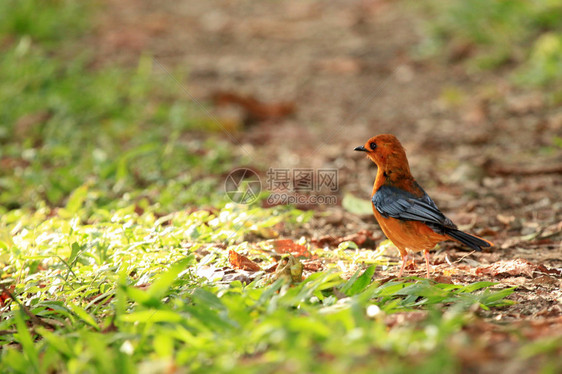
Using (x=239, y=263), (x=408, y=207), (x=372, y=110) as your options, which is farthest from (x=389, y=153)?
(x=372, y=110)

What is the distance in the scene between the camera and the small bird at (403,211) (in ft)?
10.9

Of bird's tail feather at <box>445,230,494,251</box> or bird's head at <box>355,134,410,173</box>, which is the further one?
bird's head at <box>355,134,410,173</box>

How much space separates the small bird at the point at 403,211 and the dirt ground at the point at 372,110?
0.23 metres

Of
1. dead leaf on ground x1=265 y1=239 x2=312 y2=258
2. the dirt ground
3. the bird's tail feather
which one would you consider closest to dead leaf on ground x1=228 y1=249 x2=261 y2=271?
dead leaf on ground x1=265 y1=239 x2=312 y2=258

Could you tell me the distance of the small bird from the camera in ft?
10.9

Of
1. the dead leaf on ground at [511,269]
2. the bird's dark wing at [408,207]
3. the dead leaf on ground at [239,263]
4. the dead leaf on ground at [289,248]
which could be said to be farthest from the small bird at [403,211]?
the dead leaf on ground at [239,263]

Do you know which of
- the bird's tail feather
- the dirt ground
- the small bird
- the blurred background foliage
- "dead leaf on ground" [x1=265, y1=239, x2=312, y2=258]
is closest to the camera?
the blurred background foliage

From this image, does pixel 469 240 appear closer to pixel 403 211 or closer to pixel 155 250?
pixel 403 211

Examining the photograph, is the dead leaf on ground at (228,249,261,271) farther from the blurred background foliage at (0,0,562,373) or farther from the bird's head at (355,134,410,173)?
the bird's head at (355,134,410,173)

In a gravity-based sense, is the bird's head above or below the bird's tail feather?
above

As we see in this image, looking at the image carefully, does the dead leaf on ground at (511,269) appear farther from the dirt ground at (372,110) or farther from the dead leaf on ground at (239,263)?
the dead leaf on ground at (239,263)

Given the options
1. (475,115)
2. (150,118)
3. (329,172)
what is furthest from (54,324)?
(475,115)

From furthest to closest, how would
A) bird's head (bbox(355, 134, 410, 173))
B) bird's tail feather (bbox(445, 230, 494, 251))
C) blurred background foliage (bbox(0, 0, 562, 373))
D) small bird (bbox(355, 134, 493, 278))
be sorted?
bird's head (bbox(355, 134, 410, 173)), small bird (bbox(355, 134, 493, 278)), bird's tail feather (bbox(445, 230, 494, 251)), blurred background foliage (bbox(0, 0, 562, 373))

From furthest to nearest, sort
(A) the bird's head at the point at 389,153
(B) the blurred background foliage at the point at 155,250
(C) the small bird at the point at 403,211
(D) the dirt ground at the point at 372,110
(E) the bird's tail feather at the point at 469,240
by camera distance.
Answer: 1. (D) the dirt ground at the point at 372,110
2. (A) the bird's head at the point at 389,153
3. (C) the small bird at the point at 403,211
4. (E) the bird's tail feather at the point at 469,240
5. (B) the blurred background foliage at the point at 155,250
